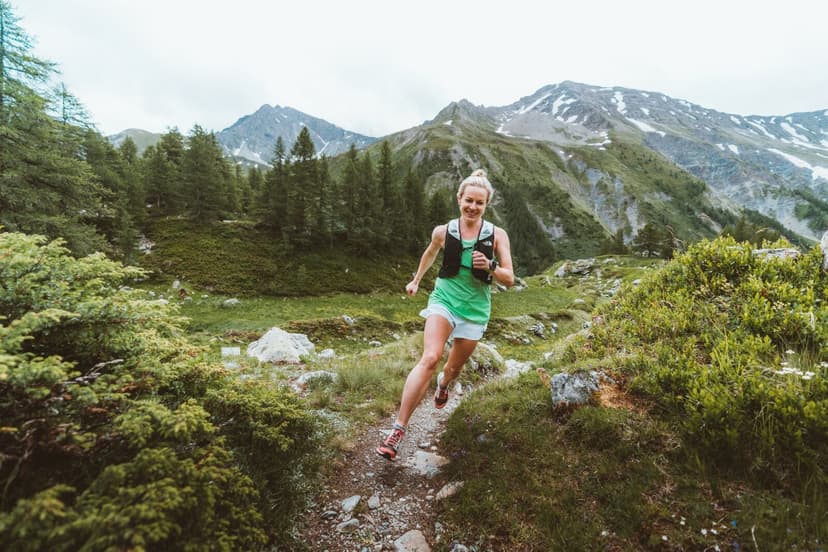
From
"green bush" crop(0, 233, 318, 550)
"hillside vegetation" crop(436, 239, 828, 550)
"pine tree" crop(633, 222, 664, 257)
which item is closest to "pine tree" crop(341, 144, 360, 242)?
"hillside vegetation" crop(436, 239, 828, 550)

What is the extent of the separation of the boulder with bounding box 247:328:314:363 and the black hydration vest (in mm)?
7578

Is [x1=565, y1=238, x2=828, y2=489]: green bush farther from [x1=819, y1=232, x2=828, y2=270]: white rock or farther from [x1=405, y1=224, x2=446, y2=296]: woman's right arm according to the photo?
[x1=405, y1=224, x2=446, y2=296]: woman's right arm

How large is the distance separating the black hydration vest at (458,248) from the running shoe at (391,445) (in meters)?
2.16

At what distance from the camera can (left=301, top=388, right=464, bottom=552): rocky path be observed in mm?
3447

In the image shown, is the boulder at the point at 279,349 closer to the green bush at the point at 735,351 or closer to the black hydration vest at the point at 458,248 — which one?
the black hydration vest at the point at 458,248

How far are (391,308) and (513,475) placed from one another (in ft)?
78.1

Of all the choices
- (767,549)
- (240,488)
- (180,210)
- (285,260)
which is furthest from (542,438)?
(180,210)

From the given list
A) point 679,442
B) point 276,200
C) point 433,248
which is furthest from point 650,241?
point 679,442

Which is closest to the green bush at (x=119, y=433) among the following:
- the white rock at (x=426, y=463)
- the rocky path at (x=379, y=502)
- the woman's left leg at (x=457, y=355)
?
the rocky path at (x=379, y=502)

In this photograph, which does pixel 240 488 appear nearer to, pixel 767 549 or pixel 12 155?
pixel 767 549

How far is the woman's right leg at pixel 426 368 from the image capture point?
4.42 meters

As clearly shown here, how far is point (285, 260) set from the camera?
112ft

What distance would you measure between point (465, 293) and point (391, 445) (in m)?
2.19

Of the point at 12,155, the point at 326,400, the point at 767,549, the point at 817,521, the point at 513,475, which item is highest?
the point at 12,155
